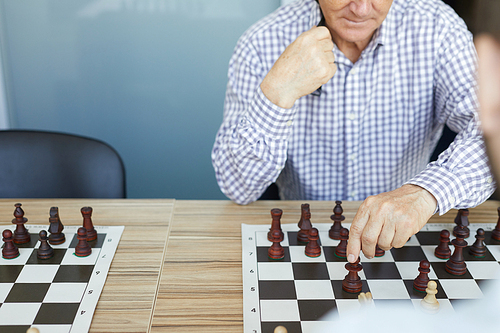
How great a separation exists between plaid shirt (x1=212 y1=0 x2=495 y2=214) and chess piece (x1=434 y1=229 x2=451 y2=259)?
0.41m

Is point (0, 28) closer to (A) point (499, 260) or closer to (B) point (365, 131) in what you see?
(B) point (365, 131)

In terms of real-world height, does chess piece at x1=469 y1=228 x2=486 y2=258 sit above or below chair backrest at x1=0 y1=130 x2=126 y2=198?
above

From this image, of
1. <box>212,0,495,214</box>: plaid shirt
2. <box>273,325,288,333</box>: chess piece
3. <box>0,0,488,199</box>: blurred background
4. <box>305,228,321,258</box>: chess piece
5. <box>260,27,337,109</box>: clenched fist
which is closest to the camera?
<box>273,325,288,333</box>: chess piece

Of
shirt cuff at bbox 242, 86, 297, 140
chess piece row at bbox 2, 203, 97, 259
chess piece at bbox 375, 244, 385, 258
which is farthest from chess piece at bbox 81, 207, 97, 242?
chess piece at bbox 375, 244, 385, 258

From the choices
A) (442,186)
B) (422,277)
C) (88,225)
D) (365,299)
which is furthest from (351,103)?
(88,225)

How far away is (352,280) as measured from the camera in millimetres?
1077

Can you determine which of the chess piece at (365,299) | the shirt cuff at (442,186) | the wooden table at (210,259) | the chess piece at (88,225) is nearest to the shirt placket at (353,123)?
the wooden table at (210,259)

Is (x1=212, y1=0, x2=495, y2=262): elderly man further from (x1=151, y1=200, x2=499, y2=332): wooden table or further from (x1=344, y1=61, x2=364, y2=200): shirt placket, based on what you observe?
(x1=151, y1=200, x2=499, y2=332): wooden table

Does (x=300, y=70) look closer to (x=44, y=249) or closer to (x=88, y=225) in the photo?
(x=88, y=225)

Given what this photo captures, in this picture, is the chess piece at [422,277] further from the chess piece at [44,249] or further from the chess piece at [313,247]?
the chess piece at [44,249]

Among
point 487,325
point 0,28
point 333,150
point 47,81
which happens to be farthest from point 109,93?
point 487,325

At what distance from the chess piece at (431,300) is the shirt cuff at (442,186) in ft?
1.03

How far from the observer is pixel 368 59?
1686 mm

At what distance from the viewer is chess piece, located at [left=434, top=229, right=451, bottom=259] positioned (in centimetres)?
123
